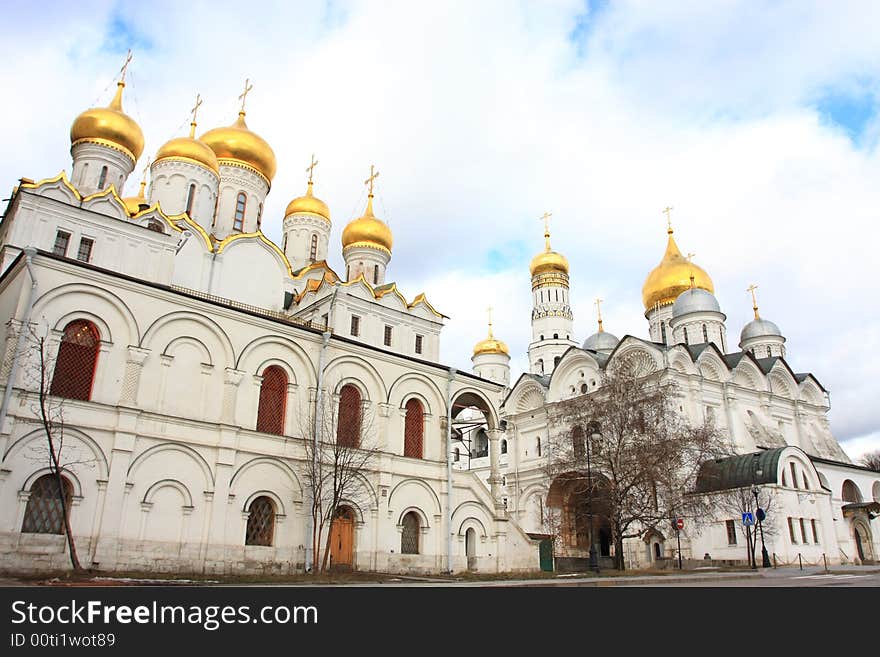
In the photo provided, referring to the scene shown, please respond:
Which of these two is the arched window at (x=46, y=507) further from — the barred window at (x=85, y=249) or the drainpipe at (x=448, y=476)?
the drainpipe at (x=448, y=476)

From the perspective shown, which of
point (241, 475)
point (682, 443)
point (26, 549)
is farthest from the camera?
point (682, 443)

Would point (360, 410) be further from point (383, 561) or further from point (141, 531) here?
point (141, 531)

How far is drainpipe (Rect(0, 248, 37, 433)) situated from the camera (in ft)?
51.9

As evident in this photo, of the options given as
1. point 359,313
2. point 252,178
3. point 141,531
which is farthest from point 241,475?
point 252,178

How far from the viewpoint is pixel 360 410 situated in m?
23.2

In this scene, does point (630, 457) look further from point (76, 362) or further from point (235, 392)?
point (76, 362)

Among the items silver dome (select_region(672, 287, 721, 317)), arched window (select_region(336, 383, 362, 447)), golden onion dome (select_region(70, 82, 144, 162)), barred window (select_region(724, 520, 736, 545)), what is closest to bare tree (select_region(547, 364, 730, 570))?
barred window (select_region(724, 520, 736, 545))

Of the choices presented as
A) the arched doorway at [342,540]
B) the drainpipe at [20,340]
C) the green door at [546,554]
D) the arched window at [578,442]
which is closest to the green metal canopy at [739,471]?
the arched window at [578,442]

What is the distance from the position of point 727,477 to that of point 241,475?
73.9 ft

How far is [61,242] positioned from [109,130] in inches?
247

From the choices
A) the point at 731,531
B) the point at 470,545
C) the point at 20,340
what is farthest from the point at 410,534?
the point at 731,531

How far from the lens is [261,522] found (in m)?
20.1
